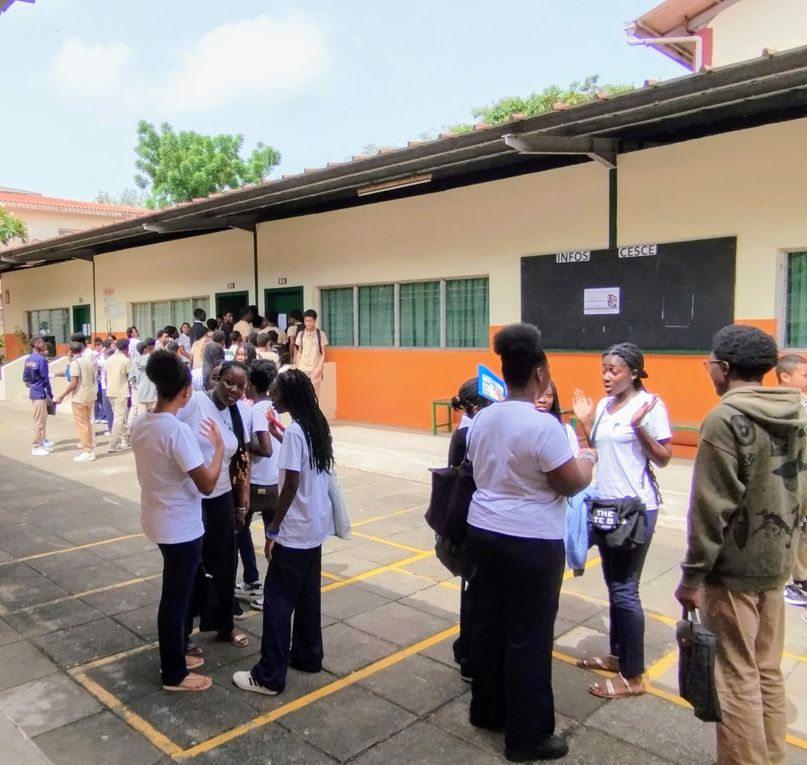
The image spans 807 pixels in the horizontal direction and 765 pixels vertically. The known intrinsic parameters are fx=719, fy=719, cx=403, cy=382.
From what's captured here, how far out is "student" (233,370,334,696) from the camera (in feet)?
11.4

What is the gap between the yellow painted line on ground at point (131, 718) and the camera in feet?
10.1

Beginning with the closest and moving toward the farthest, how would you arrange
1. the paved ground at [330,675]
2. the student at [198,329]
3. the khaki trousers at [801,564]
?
the paved ground at [330,675] → the khaki trousers at [801,564] → the student at [198,329]

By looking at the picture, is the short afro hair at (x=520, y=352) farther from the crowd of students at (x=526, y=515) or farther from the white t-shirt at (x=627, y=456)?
the white t-shirt at (x=627, y=456)

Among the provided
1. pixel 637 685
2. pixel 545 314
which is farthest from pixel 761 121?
pixel 637 685

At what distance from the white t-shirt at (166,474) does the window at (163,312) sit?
1102cm

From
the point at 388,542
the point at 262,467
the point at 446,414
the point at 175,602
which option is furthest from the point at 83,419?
the point at 175,602

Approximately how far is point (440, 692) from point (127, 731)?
1.44m

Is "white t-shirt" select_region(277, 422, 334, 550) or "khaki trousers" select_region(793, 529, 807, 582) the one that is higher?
"white t-shirt" select_region(277, 422, 334, 550)

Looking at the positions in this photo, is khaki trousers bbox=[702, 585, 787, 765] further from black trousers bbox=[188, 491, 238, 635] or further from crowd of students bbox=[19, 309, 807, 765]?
black trousers bbox=[188, 491, 238, 635]

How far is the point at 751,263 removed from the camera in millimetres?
7160

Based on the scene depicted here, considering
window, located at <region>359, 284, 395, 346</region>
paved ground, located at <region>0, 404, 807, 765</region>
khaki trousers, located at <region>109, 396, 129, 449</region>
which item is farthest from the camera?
window, located at <region>359, 284, 395, 346</region>

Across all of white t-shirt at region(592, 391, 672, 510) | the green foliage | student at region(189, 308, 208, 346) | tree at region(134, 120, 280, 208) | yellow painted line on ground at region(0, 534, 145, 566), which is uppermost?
tree at region(134, 120, 280, 208)

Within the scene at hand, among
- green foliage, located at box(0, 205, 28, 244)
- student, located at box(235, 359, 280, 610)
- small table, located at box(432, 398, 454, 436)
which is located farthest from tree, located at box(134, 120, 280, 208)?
student, located at box(235, 359, 280, 610)

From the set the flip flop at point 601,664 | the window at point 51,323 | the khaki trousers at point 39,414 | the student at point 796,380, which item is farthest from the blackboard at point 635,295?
the window at point 51,323
